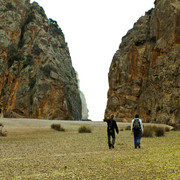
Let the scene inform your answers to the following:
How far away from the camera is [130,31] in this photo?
185 feet

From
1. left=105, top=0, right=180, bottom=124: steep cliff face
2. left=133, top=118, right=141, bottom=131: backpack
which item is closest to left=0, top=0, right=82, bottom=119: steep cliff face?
left=105, top=0, right=180, bottom=124: steep cliff face

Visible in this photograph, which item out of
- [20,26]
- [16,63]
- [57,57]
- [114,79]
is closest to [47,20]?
[20,26]

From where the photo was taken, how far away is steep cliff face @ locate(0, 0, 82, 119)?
57500 millimetres

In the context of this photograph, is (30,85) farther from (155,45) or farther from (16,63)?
(155,45)

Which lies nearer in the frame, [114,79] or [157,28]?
[157,28]

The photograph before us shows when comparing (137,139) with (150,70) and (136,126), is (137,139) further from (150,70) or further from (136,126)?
(150,70)

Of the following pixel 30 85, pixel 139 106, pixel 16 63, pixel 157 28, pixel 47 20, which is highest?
pixel 47 20

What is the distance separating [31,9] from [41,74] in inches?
1023

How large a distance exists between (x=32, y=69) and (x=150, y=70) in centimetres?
3298

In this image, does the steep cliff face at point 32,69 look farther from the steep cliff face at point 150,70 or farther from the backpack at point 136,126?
the backpack at point 136,126

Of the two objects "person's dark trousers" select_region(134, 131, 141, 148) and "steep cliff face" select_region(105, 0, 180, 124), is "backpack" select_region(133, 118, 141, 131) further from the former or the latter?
"steep cliff face" select_region(105, 0, 180, 124)

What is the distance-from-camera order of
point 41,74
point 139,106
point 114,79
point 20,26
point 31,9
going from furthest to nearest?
1. point 31,9
2. point 20,26
3. point 41,74
4. point 114,79
5. point 139,106

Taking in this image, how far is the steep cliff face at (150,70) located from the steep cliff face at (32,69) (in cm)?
1537

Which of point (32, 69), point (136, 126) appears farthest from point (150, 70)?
point (136, 126)
